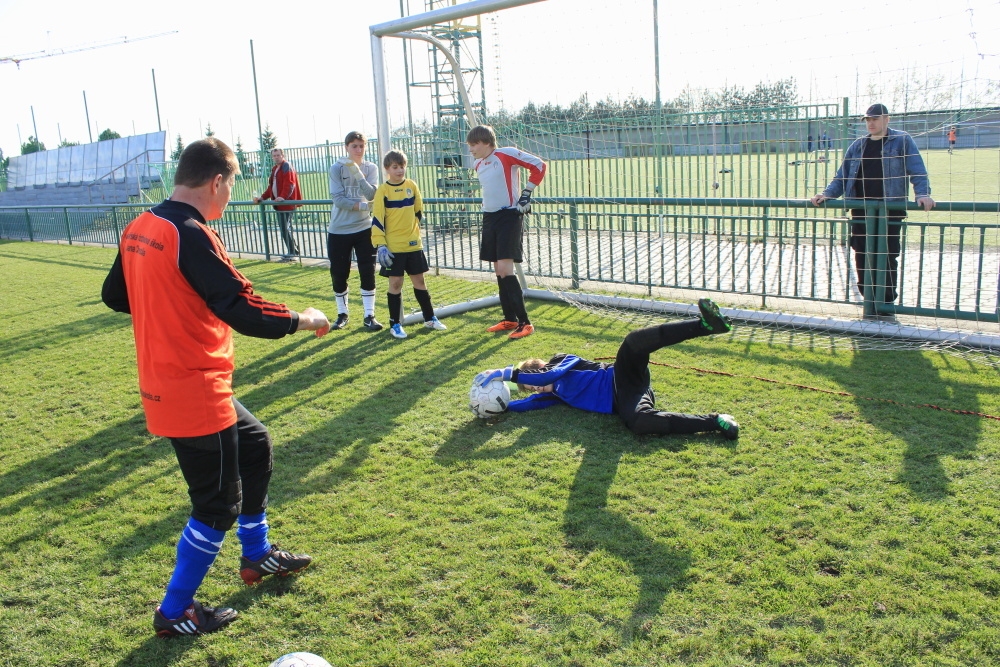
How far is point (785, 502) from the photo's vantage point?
12.2ft

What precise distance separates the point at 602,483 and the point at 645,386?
1016 mm

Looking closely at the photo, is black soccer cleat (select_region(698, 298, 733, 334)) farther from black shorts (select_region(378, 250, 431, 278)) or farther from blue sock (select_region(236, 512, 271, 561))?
black shorts (select_region(378, 250, 431, 278))

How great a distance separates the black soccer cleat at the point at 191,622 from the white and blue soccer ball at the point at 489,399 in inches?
94.0

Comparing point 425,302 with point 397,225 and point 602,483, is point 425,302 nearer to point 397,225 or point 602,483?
point 397,225

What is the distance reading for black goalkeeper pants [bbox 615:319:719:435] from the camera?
4.49 metres

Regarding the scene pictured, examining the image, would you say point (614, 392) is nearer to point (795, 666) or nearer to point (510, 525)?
point (510, 525)

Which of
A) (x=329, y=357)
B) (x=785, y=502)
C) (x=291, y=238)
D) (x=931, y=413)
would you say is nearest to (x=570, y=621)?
(x=785, y=502)

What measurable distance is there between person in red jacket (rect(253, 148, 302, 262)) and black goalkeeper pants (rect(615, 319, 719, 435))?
10.1 meters

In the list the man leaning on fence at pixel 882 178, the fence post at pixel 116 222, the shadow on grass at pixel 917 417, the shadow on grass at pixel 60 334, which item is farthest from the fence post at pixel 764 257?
the fence post at pixel 116 222

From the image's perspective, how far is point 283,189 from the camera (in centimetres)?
1340

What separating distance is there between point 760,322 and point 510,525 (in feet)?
15.2

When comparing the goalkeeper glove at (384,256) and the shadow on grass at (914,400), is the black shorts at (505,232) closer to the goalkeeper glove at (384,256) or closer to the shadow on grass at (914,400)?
the goalkeeper glove at (384,256)

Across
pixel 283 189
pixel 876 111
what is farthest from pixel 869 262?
pixel 283 189

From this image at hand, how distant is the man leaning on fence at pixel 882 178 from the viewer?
6.45m
